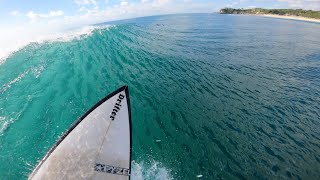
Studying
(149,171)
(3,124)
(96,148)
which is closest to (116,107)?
(96,148)

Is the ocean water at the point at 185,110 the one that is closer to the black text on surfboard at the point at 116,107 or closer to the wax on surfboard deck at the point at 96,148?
the wax on surfboard deck at the point at 96,148

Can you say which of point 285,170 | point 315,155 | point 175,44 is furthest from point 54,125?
point 175,44

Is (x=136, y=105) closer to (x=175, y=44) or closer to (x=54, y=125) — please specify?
(x=54, y=125)

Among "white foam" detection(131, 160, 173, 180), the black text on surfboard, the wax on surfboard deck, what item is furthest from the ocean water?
the black text on surfboard

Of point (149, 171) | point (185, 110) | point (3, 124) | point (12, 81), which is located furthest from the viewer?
point (12, 81)

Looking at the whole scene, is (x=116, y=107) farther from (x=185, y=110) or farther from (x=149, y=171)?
(x=185, y=110)

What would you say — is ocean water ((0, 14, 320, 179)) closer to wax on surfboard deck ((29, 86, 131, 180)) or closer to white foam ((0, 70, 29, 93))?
white foam ((0, 70, 29, 93))
